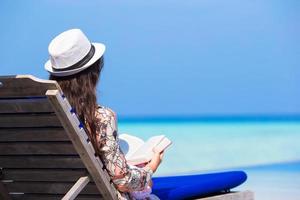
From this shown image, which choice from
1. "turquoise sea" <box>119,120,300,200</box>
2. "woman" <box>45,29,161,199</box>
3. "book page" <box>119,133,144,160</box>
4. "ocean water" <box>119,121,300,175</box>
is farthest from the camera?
"ocean water" <box>119,121,300,175</box>

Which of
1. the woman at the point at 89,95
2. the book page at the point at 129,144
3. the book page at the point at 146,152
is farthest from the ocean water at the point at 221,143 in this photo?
the woman at the point at 89,95

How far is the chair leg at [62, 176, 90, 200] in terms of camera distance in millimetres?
2109

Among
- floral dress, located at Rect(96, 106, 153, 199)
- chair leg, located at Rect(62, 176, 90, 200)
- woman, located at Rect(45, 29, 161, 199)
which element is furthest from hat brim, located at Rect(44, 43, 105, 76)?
chair leg, located at Rect(62, 176, 90, 200)

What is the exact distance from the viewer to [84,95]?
2.19m

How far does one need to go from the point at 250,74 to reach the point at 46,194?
13122 mm

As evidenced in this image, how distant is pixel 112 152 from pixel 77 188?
14cm

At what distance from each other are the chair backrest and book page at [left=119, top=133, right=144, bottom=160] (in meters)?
0.33

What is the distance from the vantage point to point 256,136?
38.4 feet

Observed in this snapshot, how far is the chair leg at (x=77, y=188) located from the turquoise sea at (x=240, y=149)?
8.38 feet

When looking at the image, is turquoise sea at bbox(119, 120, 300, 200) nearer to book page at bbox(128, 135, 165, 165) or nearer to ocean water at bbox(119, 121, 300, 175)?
ocean water at bbox(119, 121, 300, 175)

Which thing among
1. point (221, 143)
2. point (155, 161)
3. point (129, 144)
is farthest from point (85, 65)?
point (221, 143)

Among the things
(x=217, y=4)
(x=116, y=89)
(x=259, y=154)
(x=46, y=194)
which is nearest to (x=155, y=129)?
(x=116, y=89)

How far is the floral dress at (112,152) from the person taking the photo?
2.19m

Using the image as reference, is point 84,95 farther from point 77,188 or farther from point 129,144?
point 129,144
